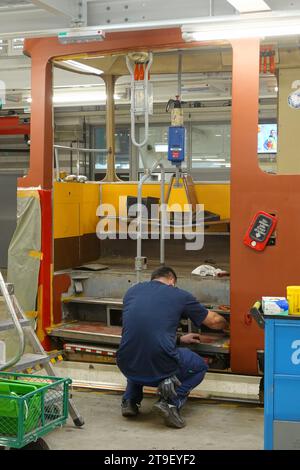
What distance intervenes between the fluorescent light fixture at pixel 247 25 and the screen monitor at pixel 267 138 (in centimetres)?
694

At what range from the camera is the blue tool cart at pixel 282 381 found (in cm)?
338

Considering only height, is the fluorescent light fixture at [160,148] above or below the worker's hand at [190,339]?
above

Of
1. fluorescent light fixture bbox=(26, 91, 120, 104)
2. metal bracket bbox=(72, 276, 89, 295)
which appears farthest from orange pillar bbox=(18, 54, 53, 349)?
fluorescent light fixture bbox=(26, 91, 120, 104)

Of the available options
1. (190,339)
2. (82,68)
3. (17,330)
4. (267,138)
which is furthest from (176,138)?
(267,138)

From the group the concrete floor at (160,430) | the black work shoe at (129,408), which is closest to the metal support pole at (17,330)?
the concrete floor at (160,430)

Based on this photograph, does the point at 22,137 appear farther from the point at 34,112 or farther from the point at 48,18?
the point at 48,18

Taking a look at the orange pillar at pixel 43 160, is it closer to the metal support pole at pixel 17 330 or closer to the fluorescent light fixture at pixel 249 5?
the metal support pole at pixel 17 330

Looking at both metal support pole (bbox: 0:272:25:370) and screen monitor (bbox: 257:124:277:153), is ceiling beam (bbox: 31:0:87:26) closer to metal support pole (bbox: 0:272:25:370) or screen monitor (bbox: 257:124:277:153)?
metal support pole (bbox: 0:272:25:370)

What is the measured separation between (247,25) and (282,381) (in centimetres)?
248

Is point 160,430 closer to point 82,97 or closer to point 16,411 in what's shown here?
point 16,411

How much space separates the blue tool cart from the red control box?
6.09ft

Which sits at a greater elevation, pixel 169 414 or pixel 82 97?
pixel 82 97

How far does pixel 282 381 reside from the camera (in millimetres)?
3410

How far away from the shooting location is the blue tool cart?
3.38m
